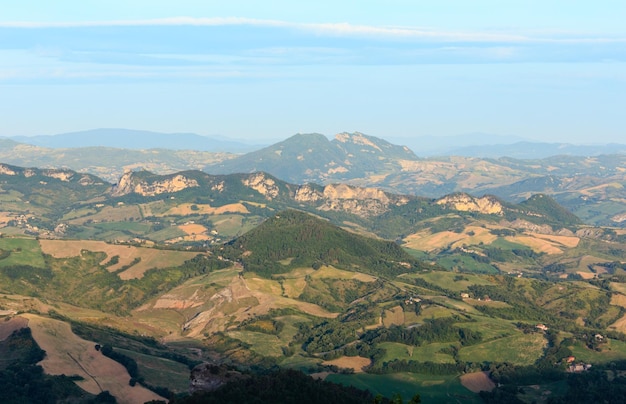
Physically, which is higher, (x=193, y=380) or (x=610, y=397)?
(x=193, y=380)

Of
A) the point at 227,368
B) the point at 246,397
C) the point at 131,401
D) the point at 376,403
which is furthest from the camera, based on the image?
the point at 131,401

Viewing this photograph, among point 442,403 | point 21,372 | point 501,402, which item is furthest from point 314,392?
point 21,372

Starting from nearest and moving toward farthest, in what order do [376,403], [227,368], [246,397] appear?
[376,403]
[246,397]
[227,368]

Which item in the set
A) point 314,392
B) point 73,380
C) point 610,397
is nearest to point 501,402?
point 610,397

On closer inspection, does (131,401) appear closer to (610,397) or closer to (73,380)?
(73,380)

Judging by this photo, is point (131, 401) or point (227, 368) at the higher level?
point (227, 368)

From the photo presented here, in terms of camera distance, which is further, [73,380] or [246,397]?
[73,380]

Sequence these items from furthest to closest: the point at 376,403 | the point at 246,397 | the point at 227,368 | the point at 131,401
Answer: the point at 131,401 → the point at 227,368 → the point at 246,397 → the point at 376,403

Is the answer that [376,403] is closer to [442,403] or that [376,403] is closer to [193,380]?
[193,380]

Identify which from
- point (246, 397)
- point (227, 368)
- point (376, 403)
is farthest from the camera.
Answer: point (227, 368)
